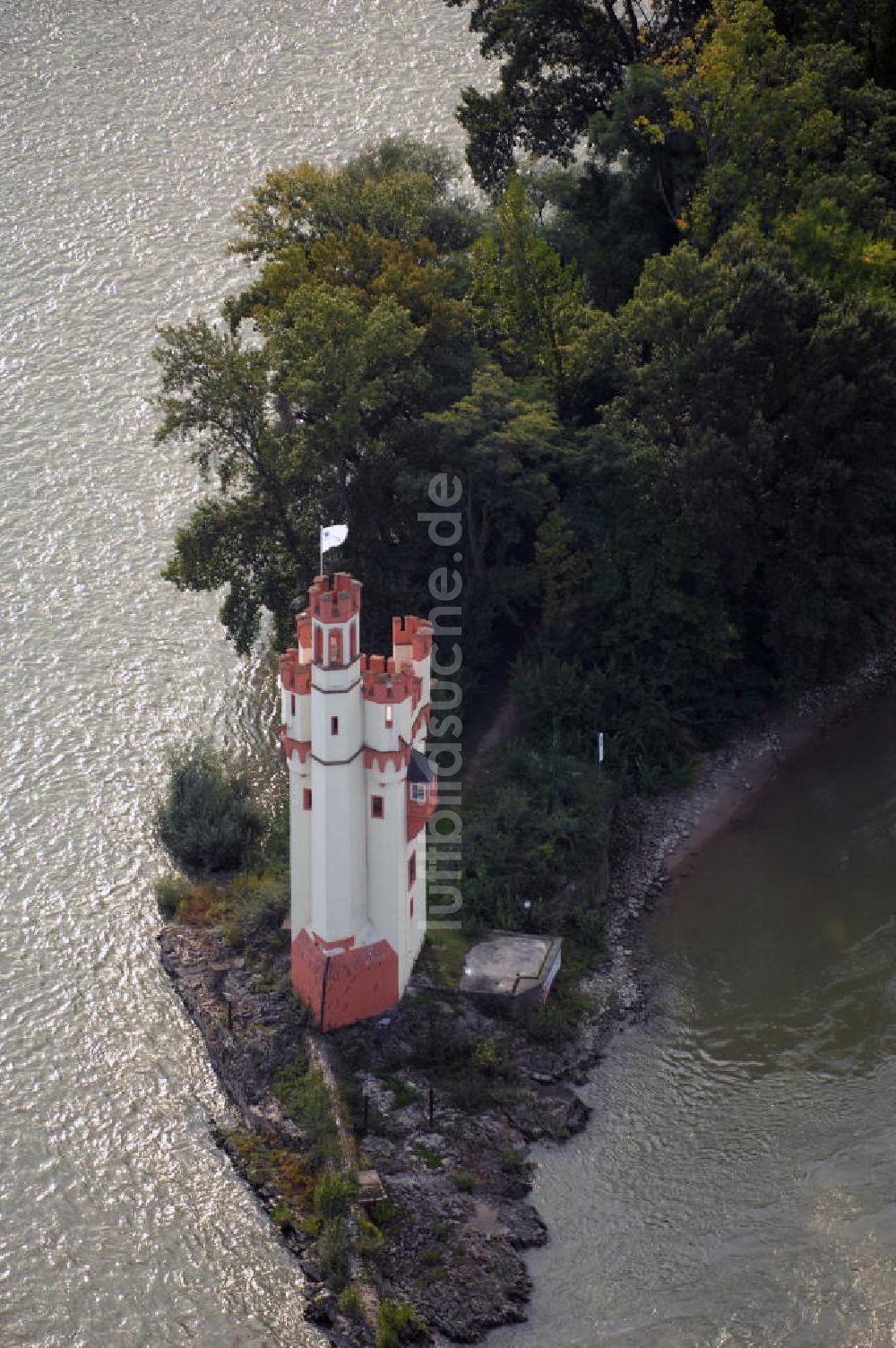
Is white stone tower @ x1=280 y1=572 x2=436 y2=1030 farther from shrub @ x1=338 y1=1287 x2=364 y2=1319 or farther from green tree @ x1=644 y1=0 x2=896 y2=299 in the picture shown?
green tree @ x1=644 y1=0 x2=896 y2=299

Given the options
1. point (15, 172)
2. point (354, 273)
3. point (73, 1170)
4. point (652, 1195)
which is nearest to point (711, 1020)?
point (652, 1195)

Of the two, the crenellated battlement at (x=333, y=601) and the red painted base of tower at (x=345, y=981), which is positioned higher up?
the crenellated battlement at (x=333, y=601)

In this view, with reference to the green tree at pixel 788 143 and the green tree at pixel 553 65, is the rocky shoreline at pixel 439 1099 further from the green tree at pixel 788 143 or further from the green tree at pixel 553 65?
the green tree at pixel 553 65

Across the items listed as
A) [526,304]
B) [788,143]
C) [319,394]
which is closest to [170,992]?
[319,394]

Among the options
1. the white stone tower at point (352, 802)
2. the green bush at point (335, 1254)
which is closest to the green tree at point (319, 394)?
the white stone tower at point (352, 802)

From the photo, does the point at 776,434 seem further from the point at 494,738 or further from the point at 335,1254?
the point at 335,1254
